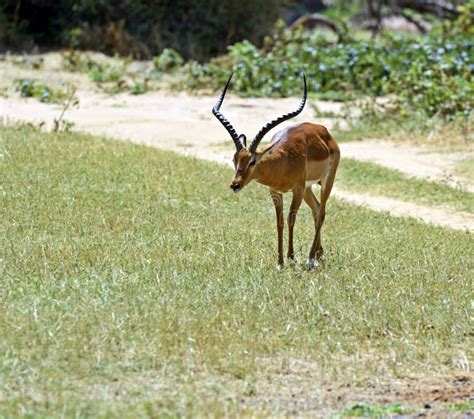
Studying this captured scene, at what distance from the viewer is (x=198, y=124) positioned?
17.2 metres

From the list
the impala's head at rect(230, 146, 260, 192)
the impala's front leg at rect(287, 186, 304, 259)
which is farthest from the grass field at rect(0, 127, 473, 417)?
the impala's head at rect(230, 146, 260, 192)

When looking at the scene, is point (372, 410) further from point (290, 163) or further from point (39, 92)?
point (39, 92)

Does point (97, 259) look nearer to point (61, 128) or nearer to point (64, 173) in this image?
point (64, 173)

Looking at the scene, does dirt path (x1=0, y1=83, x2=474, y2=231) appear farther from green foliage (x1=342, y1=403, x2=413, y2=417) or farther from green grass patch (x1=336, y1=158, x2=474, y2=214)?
green foliage (x1=342, y1=403, x2=413, y2=417)

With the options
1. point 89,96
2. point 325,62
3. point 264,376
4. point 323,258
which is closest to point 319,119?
point 325,62

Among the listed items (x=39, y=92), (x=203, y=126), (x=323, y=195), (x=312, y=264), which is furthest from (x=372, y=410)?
(x=39, y=92)

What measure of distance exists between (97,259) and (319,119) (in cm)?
975

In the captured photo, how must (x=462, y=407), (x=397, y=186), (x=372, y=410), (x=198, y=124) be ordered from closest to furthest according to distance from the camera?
1. (x=372, y=410)
2. (x=462, y=407)
3. (x=397, y=186)
4. (x=198, y=124)

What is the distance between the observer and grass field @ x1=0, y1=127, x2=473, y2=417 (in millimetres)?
5973

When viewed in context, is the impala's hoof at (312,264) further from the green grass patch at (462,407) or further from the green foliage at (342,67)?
the green foliage at (342,67)

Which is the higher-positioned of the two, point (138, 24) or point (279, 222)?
point (279, 222)

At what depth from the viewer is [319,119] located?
17.7 m

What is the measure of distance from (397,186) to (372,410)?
7.38m

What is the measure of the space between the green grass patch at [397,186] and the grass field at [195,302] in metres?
1.45
